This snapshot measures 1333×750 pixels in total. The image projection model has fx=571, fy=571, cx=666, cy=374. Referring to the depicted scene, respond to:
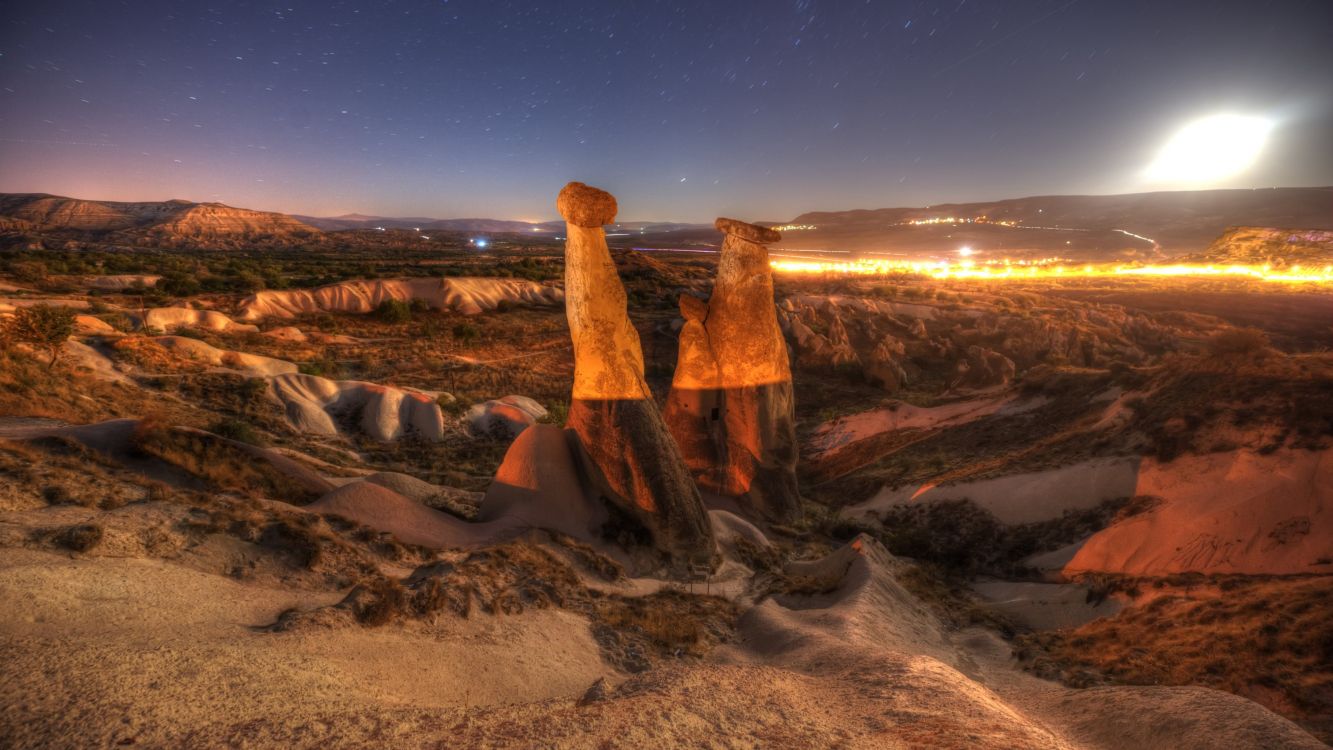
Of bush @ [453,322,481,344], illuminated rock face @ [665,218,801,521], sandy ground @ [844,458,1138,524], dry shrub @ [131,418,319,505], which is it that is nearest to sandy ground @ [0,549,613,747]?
dry shrub @ [131,418,319,505]

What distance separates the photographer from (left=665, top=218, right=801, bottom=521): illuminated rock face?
14.5m

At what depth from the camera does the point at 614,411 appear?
1066cm

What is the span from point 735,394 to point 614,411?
4.87 meters

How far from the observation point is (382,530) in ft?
26.9

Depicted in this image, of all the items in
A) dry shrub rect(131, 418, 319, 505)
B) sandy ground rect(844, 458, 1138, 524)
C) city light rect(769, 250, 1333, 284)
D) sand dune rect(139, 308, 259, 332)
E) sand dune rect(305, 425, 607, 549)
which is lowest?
sandy ground rect(844, 458, 1138, 524)

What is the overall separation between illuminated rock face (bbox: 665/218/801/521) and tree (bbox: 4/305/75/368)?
53.2 feet

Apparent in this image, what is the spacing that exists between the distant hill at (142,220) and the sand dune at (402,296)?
Answer: 3452 inches

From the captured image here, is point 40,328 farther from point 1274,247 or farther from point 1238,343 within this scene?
point 1274,247

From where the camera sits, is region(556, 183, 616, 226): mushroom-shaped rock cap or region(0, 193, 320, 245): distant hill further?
region(0, 193, 320, 245): distant hill

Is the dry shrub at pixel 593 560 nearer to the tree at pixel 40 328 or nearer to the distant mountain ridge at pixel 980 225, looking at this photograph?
the tree at pixel 40 328

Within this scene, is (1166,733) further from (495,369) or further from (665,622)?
(495,369)

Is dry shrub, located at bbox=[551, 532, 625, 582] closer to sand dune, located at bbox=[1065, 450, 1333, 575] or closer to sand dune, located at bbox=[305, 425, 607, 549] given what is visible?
sand dune, located at bbox=[305, 425, 607, 549]

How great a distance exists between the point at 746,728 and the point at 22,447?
9072 mm

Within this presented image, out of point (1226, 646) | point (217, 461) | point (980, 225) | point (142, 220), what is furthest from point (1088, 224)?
point (142, 220)
